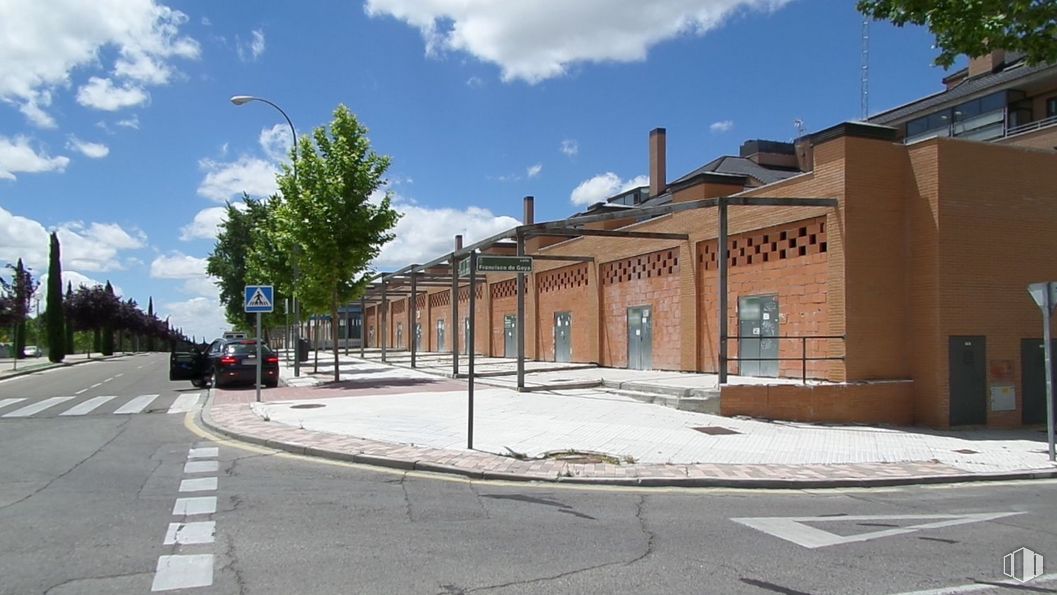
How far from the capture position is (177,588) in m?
4.92

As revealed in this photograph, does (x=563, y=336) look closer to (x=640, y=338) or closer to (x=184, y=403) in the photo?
(x=640, y=338)

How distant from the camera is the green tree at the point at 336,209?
74.6 ft

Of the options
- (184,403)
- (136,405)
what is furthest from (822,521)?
(136,405)

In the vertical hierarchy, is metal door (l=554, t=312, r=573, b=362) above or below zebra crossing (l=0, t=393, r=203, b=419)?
above

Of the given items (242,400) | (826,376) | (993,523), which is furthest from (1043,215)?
(242,400)

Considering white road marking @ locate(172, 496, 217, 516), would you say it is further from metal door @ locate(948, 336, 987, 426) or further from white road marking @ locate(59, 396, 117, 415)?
metal door @ locate(948, 336, 987, 426)

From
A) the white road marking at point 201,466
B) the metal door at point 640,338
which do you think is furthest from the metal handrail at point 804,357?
the white road marking at point 201,466

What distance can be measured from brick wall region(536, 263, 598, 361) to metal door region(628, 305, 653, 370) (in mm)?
2258

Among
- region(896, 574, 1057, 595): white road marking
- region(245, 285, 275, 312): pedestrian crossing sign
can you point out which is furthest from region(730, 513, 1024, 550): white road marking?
region(245, 285, 275, 312): pedestrian crossing sign

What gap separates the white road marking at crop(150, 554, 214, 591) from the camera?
16.3 ft

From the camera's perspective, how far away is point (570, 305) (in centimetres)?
2850

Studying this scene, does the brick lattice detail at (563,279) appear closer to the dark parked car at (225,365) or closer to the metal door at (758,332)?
the metal door at (758,332)

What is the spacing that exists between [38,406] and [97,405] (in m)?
1.32

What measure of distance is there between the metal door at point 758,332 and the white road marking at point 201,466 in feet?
39.7
